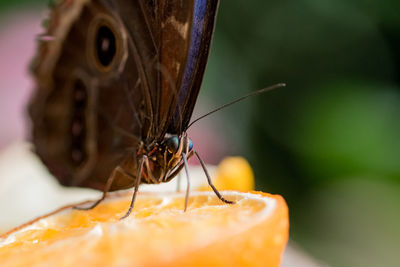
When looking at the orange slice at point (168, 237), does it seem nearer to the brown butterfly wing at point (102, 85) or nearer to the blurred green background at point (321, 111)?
the brown butterfly wing at point (102, 85)

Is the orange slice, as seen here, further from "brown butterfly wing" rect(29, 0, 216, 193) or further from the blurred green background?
the blurred green background

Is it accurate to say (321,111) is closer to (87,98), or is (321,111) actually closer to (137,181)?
(87,98)

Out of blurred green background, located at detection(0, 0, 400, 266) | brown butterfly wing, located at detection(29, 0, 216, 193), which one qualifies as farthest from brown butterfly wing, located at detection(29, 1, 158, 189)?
blurred green background, located at detection(0, 0, 400, 266)

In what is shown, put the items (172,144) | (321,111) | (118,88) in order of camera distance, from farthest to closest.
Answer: (321,111) < (118,88) < (172,144)

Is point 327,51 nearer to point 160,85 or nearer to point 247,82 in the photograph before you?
point 247,82

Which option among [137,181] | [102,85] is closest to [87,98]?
[102,85]

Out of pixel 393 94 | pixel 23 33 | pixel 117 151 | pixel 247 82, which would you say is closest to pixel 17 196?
pixel 117 151
